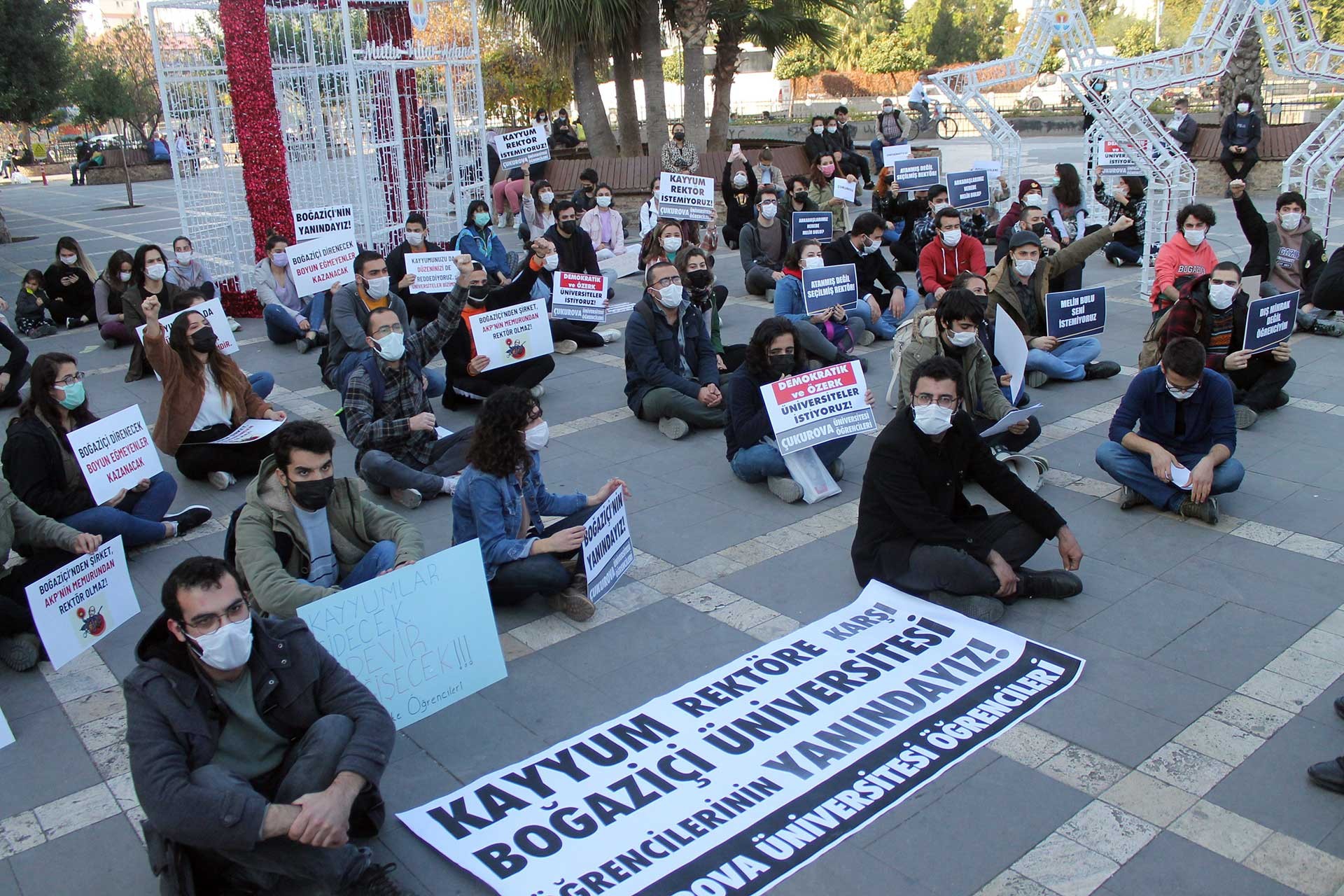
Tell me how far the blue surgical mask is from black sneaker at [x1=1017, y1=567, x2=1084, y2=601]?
5.29 meters

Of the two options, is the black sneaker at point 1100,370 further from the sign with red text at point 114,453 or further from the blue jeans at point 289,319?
the blue jeans at point 289,319

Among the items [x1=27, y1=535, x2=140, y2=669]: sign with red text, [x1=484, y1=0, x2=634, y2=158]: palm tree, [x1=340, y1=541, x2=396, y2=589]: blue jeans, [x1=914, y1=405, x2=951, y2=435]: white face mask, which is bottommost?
[x1=27, y1=535, x2=140, y2=669]: sign with red text

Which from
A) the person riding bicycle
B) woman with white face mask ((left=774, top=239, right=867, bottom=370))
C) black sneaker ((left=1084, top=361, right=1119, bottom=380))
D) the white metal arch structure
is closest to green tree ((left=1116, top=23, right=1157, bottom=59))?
the person riding bicycle

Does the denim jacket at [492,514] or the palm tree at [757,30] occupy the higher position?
the palm tree at [757,30]

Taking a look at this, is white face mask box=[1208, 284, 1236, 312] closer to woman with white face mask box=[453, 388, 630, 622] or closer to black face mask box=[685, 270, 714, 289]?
black face mask box=[685, 270, 714, 289]

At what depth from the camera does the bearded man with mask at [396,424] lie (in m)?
7.23

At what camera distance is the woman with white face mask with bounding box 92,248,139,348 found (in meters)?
12.1

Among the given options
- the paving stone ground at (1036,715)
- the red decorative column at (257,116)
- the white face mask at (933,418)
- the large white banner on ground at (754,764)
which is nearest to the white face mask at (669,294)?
the paving stone ground at (1036,715)

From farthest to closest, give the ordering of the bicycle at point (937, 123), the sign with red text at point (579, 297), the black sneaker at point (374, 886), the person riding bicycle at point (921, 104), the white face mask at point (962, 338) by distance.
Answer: the bicycle at point (937, 123), the person riding bicycle at point (921, 104), the sign with red text at point (579, 297), the white face mask at point (962, 338), the black sneaker at point (374, 886)

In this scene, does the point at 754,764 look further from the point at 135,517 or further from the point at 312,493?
the point at 135,517

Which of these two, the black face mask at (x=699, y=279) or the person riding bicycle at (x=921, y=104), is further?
the person riding bicycle at (x=921, y=104)

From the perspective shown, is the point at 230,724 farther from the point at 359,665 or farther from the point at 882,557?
the point at 882,557

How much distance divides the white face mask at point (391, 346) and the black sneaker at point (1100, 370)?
19.1ft

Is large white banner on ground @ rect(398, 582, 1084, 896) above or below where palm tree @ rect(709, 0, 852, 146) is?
below
